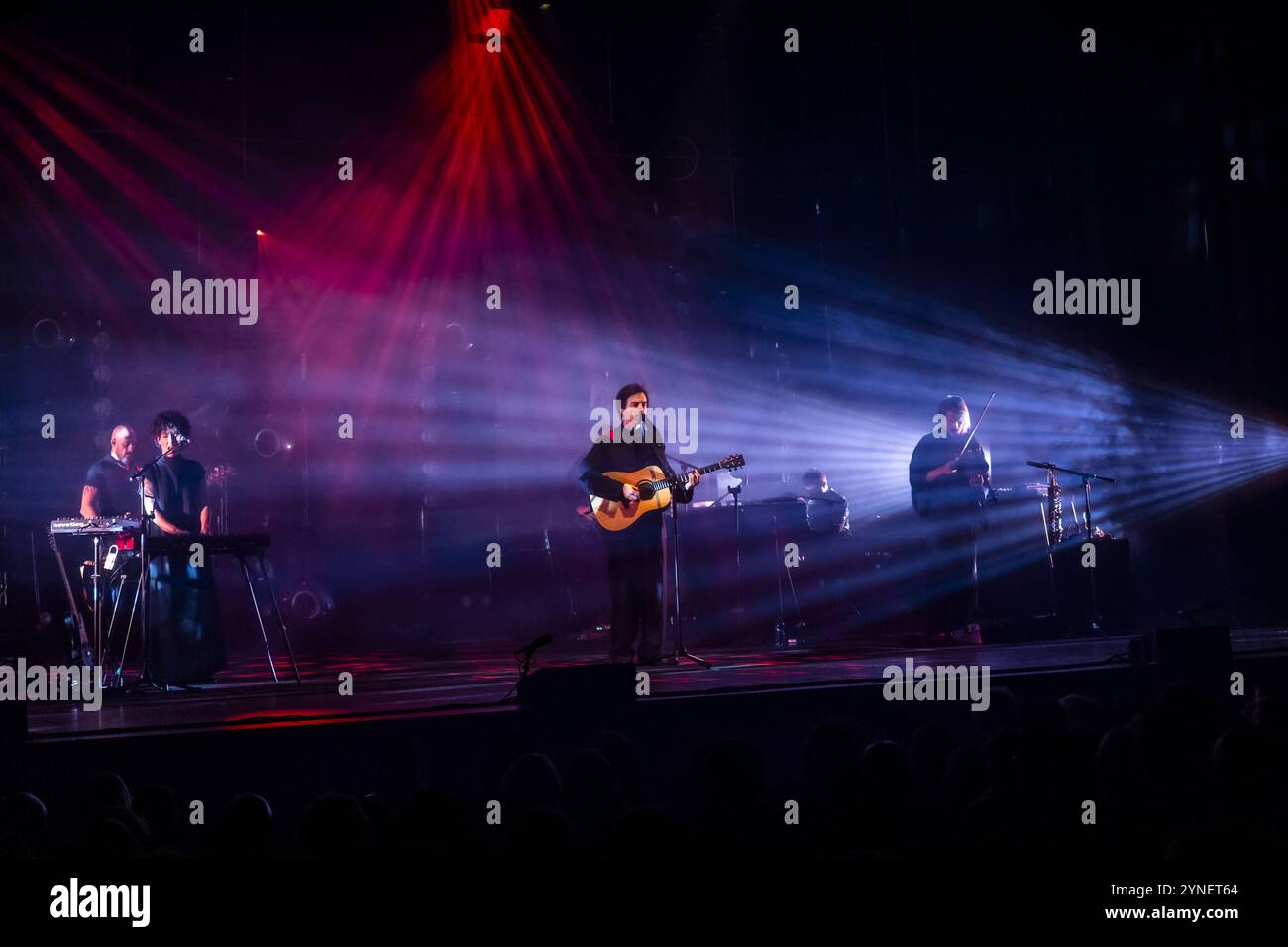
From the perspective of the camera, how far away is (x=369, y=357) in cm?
1270

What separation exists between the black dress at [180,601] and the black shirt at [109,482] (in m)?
0.60

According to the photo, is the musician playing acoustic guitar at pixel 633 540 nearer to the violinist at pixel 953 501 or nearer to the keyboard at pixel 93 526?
the violinist at pixel 953 501

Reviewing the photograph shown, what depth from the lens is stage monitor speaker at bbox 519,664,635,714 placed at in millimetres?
4609

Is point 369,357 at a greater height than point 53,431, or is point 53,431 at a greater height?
point 369,357

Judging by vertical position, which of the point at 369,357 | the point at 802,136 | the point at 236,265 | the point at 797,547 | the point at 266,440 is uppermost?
the point at 802,136

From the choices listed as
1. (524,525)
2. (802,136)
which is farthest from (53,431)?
(802,136)

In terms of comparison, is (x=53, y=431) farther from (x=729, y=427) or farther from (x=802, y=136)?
(x=802, y=136)

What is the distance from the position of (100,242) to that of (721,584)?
7.02 metres

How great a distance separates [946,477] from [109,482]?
5.85 metres

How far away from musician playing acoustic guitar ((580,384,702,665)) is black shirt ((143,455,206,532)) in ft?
7.88

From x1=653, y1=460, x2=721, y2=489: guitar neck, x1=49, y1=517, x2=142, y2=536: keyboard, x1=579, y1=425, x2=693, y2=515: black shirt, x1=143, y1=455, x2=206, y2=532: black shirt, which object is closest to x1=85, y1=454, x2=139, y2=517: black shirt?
x1=143, y1=455, x2=206, y2=532: black shirt

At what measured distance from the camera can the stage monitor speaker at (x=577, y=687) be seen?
4609mm
